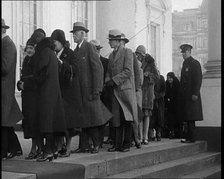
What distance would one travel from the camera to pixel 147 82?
715cm

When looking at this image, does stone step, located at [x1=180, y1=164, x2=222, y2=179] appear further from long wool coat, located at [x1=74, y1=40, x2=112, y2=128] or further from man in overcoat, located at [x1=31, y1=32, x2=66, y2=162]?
man in overcoat, located at [x1=31, y1=32, x2=66, y2=162]

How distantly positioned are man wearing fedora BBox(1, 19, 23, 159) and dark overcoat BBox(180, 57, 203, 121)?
3540 millimetres

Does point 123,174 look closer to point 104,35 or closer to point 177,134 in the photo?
point 104,35

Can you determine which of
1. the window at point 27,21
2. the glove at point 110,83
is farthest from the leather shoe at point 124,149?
the window at point 27,21

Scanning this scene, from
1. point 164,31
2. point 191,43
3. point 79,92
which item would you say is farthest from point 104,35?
point 79,92

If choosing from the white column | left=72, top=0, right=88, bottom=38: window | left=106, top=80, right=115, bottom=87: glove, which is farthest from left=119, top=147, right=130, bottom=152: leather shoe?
left=72, top=0, right=88, bottom=38: window

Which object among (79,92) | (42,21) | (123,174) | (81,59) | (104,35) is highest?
(42,21)

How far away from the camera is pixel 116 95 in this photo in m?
5.99

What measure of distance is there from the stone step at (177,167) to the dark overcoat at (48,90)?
3.23 ft

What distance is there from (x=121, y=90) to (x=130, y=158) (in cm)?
95

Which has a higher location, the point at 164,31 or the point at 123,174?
the point at 164,31

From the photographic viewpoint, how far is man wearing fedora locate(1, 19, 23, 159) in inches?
127

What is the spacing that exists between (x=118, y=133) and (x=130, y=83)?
68cm

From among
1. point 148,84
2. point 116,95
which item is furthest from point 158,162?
point 148,84
